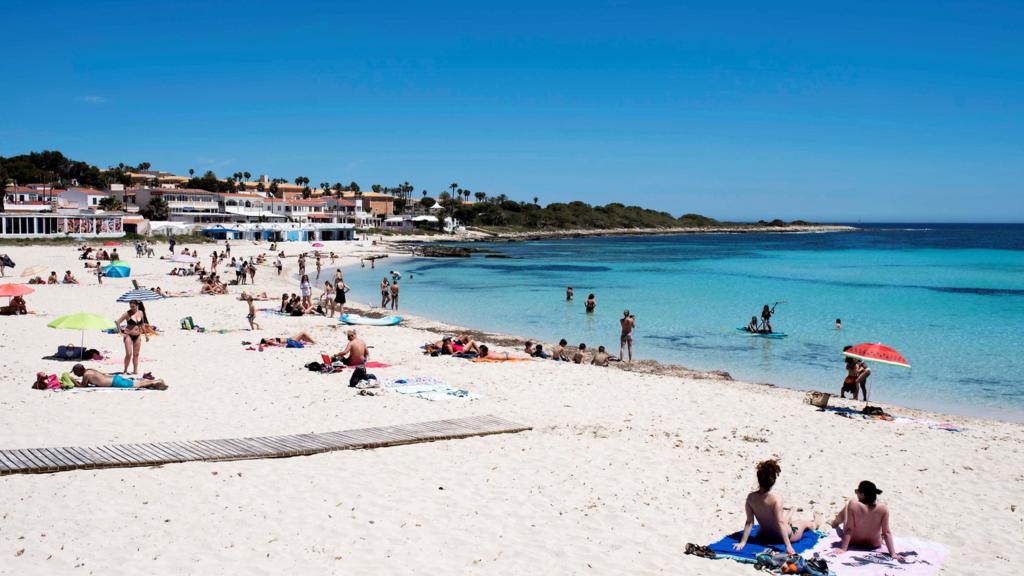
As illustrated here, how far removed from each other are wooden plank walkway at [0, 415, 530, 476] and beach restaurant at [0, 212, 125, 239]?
52.5 metres

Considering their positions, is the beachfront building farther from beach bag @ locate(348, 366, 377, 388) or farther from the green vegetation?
beach bag @ locate(348, 366, 377, 388)

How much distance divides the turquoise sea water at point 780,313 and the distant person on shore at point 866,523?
10.7 m

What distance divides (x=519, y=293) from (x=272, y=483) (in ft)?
105

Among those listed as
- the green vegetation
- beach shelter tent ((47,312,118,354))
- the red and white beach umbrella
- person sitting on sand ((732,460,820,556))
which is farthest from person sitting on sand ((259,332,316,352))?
the green vegetation

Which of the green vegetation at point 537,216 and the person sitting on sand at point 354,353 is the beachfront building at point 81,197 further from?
the person sitting on sand at point 354,353

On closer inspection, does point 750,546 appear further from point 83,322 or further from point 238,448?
point 83,322

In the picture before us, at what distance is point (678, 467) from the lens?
970 cm

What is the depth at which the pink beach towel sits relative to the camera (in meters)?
6.73

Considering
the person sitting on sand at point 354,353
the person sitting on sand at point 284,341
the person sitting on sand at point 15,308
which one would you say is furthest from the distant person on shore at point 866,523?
the person sitting on sand at point 15,308

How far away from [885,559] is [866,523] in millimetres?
337

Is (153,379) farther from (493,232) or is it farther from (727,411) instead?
(493,232)

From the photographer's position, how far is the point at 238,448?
9.43 meters

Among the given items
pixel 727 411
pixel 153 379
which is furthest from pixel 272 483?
pixel 727 411

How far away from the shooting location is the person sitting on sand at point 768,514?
7051 mm
